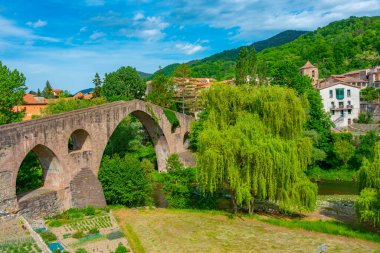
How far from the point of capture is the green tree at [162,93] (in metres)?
51.3

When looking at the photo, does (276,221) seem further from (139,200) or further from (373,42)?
(373,42)

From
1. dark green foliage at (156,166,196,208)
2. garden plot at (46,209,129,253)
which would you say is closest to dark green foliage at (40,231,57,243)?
garden plot at (46,209,129,253)

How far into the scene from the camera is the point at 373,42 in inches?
3691

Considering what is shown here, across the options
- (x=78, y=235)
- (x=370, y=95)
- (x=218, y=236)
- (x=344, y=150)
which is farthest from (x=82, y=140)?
(x=370, y=95)

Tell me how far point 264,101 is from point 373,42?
274ft

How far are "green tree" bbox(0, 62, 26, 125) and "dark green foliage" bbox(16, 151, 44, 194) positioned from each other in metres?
3.72

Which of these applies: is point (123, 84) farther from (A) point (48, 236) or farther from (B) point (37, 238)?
(B) point (37, 238)

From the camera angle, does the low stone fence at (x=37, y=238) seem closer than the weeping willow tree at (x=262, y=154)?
Yes

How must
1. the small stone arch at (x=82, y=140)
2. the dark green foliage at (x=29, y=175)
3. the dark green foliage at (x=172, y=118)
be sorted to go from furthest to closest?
the dark green foliage at (x=172, y=118)
the dark green foliage at (x=29, y=175)
the small stone arch at (x=82, y=140)

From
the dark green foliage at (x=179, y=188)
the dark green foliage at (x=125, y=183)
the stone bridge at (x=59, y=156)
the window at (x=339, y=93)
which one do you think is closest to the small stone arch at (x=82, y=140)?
the stone bridge at (x=59, y=156)

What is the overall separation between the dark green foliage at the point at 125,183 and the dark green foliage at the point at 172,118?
14169 mm

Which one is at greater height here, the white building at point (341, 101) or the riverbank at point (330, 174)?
the white building at point (341, 101)

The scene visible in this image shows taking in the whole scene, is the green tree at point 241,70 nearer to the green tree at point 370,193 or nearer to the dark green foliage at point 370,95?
the dark green foliage at point 370,95

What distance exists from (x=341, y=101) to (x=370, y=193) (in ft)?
111
